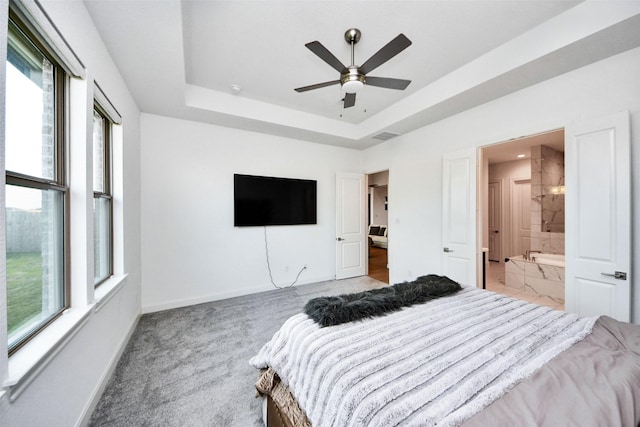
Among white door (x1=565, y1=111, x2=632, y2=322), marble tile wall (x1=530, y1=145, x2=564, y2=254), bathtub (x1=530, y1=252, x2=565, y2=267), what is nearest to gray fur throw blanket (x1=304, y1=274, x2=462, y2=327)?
white door (x1=565, y1=111, x2=632, y2=322)

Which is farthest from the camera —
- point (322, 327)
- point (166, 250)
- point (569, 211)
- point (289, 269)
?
point (289, 269)

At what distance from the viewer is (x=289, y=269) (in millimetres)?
4234

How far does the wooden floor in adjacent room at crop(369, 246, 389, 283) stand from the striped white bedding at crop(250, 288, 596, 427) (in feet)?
10.7

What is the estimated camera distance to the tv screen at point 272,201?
3.80 metres

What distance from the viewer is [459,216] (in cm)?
320

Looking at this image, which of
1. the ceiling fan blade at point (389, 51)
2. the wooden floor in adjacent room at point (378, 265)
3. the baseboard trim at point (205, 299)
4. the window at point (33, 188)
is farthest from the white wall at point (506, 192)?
the window at point (33, 188)

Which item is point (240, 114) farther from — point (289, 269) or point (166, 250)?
point (289, 269)

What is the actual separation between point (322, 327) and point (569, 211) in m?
2.59

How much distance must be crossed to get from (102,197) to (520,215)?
26.2ft

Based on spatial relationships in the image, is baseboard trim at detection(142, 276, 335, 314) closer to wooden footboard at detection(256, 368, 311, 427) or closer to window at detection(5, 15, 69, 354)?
window at detection(5, 15, 69, 354)

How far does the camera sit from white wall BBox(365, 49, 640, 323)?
1999mm

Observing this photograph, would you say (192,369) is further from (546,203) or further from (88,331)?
(546,203)

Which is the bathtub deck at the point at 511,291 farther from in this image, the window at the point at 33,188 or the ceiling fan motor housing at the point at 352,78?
the window at the point at 33,188

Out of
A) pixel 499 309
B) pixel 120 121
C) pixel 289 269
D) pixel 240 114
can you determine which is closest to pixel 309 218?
pixel 289 269
